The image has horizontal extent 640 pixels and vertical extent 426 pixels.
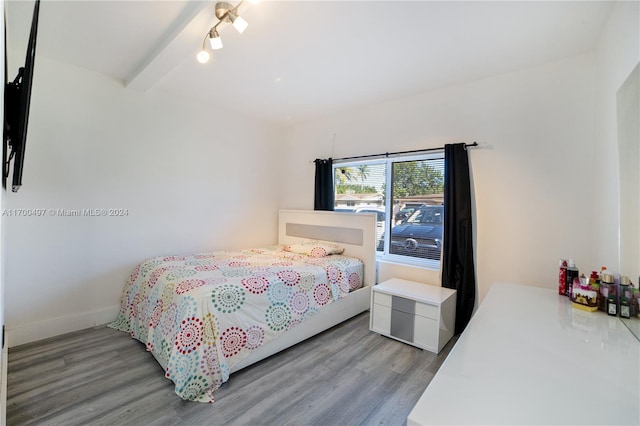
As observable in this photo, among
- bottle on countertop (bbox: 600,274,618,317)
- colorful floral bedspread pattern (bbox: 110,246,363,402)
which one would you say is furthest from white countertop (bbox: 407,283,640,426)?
colorful floral bedspread pattern (bbox: 110,246,363,402)

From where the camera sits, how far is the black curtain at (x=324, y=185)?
12.8 ft

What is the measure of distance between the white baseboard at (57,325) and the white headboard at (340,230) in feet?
7.48

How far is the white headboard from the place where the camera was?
3350mm

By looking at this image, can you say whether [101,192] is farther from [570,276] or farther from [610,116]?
[610,116]

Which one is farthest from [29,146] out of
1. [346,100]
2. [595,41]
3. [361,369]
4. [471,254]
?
[595,41]

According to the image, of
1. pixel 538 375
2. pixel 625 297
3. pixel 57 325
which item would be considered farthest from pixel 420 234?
pixel 57 325

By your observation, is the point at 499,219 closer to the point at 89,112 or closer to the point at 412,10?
the point at 412,10

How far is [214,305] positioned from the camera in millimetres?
1972

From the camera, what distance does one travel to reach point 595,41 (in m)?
2.09

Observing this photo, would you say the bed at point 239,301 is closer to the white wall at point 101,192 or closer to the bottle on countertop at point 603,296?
the white wall at point 101,192

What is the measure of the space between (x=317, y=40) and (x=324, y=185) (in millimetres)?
2018

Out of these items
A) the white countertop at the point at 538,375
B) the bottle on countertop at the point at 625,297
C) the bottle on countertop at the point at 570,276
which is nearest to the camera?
the white countertop at the point at 538,375

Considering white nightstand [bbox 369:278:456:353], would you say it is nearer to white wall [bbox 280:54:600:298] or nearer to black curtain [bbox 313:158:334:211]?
white wall [bbox 280:54:600:298]

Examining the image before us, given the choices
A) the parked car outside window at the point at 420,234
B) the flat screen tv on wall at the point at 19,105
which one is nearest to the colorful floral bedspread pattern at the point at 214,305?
the parked car outside window at the point at 420,234
